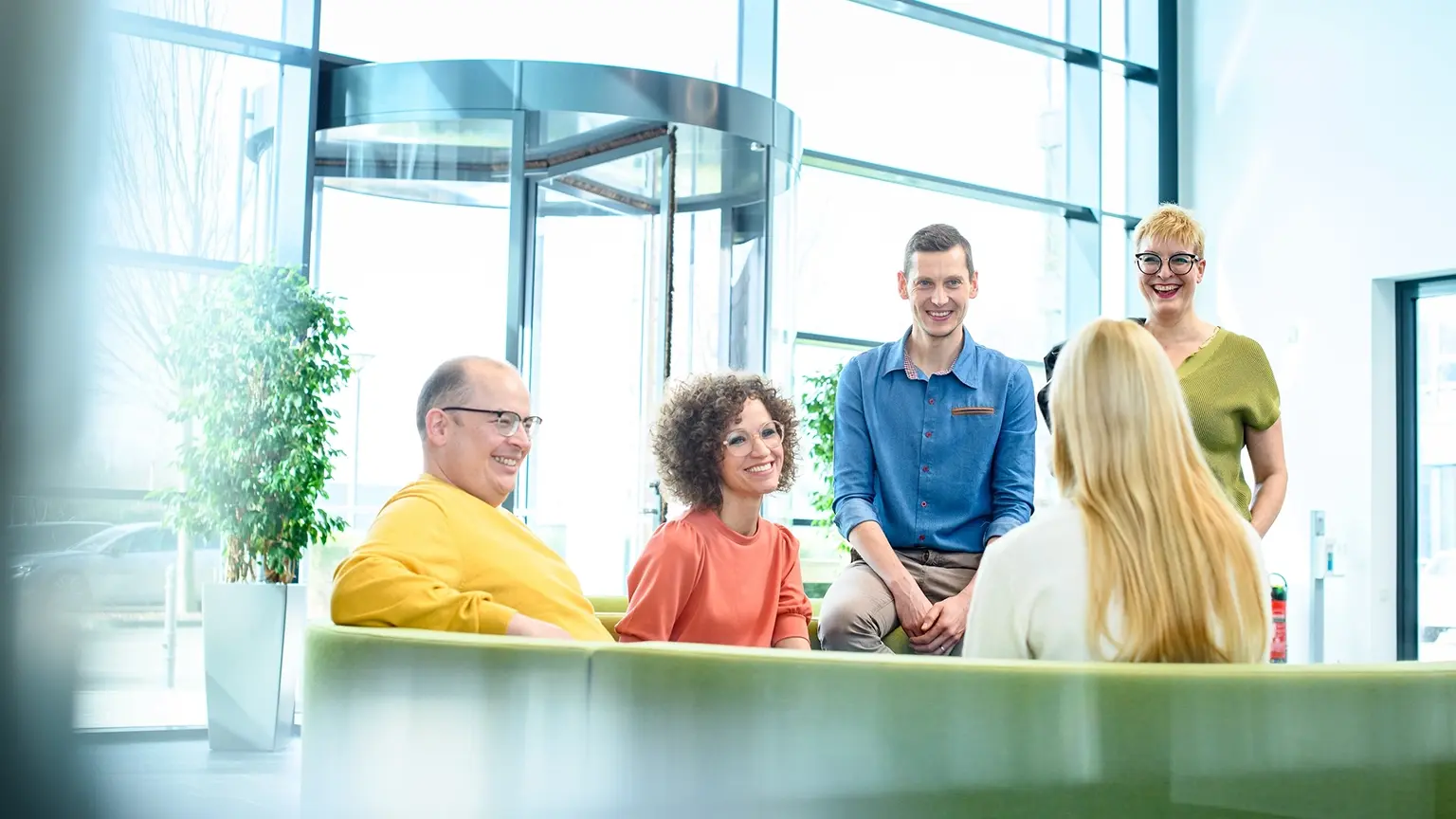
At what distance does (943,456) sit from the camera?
2.73m

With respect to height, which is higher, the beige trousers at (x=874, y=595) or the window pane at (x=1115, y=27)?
the window pane at (x=1115, y=27)

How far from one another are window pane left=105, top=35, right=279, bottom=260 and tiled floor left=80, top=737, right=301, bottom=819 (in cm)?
41

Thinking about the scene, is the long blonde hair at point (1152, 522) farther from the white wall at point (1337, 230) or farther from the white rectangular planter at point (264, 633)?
the white wall at point (1337, 230)

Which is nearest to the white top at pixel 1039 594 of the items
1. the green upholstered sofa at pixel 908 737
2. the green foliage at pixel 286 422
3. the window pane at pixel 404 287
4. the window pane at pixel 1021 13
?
the green upholstered sofa at pixel 908 737

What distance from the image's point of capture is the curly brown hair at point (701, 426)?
91.3 inches

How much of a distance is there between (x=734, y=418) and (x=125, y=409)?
1.42m

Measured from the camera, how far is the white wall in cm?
730

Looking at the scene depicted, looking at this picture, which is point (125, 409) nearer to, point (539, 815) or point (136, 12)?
point (136, 12)

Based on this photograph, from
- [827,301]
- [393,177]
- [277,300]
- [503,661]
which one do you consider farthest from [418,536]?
[827,301]

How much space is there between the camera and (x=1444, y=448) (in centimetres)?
733

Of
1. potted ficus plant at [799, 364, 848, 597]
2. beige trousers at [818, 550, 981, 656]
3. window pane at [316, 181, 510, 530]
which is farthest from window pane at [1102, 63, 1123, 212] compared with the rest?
beige trousers at [818, 550, 981, 656]

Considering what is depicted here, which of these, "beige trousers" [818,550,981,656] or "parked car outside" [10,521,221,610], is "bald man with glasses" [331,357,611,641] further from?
"parked car outside" [10,521,221,610]

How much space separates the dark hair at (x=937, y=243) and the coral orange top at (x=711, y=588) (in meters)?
0.69

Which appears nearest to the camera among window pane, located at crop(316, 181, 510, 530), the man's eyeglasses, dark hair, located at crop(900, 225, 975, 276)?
the man's eyeglasses
